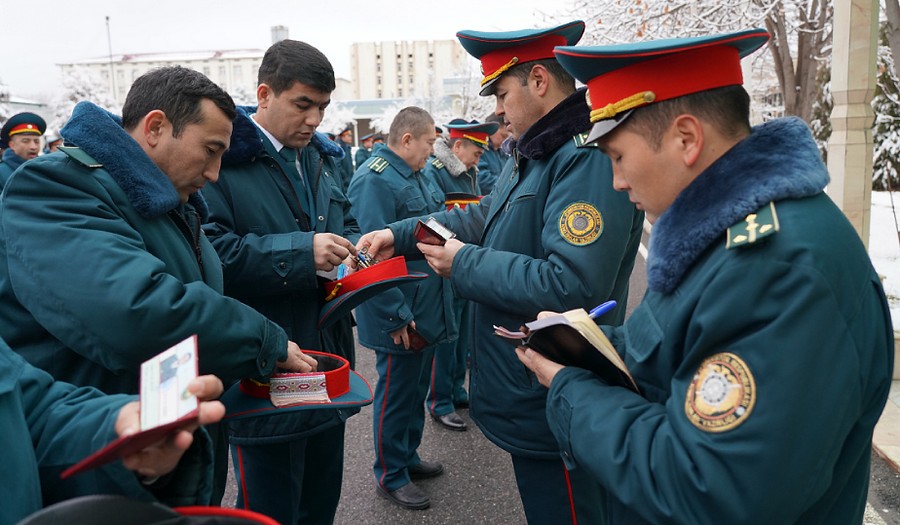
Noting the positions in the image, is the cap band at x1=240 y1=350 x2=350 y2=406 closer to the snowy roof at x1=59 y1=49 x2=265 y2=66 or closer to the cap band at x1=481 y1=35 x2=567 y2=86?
the cap band at x1=481 y1=35 x2=567 y2=86

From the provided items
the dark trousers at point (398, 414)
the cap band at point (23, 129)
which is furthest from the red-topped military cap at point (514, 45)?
the cap band at point (23, 129)

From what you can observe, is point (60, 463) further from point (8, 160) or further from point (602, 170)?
point (8, 160)

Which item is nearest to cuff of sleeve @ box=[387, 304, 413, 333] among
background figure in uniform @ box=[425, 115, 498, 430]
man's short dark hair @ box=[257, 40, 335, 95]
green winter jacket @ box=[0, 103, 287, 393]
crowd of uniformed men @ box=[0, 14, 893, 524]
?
background figure in uniform @ box=[425, 115, 498, 430]

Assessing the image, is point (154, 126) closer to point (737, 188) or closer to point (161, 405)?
point (161, 405)

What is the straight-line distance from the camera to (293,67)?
9.29ft

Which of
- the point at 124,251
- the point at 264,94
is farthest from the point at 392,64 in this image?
the point at 124,251

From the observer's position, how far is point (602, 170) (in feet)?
7.52

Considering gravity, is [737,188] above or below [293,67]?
below

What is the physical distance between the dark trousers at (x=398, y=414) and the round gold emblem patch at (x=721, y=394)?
292cm

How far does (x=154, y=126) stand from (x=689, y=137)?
1564 millimetres

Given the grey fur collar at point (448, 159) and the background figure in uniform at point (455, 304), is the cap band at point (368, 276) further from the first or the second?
the grey fur collar at point (448, 159)

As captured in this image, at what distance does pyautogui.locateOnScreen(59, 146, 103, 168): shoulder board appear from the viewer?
1774mm

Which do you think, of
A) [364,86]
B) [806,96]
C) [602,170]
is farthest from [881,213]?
[364,86]

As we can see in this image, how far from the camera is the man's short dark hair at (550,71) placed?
8.27ft
